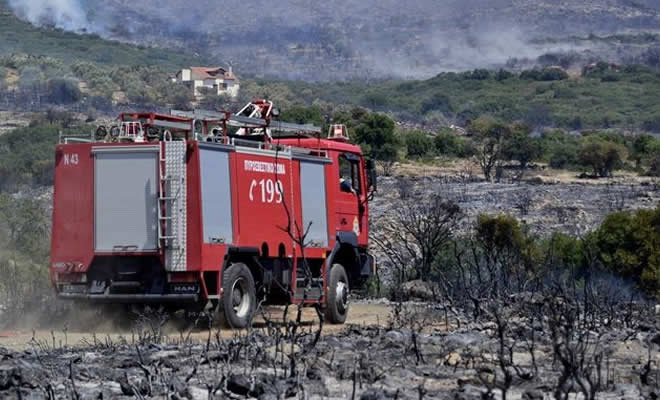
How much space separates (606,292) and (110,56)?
4210 inches

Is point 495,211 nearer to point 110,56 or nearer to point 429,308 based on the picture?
point 429,308

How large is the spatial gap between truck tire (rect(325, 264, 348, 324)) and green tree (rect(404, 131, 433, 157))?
43957mm

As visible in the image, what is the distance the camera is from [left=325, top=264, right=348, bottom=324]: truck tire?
20.5 metres

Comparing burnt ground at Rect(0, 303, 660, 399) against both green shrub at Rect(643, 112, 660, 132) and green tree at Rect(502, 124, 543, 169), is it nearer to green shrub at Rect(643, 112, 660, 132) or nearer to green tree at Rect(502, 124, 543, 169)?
green tree at Rect(502, 124, 543, 169)

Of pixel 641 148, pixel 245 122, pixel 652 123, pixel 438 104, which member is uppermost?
pixel 438 104

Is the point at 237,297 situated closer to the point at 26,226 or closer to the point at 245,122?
the point at 245,122

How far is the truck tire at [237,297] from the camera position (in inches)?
720

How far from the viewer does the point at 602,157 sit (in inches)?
2438

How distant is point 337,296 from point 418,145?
149 feet

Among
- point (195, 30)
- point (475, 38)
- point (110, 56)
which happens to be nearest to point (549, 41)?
point (475, 38)

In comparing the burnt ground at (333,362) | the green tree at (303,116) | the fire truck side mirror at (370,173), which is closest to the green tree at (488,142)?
the green tree at (303,116)

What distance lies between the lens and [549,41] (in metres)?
174

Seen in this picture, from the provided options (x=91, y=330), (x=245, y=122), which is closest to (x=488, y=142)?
(x=245, y=122)

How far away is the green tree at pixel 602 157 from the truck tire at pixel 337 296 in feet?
139
